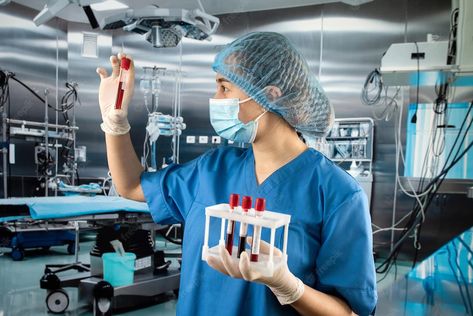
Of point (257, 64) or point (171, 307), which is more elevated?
point (257, 64)

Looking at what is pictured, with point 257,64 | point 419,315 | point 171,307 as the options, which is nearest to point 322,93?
point 257,64

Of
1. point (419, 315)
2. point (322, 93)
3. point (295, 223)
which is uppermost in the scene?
point (322, 93)

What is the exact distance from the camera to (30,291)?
3246 mm

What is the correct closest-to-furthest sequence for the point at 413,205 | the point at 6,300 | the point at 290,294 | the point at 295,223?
the point at 290,294 → the point at 295,223 → the point at 6,300 → the point at 413,205

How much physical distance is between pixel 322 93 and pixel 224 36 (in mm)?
4957

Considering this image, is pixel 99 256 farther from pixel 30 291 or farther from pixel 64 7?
pixel 64 7

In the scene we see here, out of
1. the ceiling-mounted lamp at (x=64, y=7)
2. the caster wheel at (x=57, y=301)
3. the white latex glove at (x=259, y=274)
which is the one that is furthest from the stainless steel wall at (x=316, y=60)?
the white latex glove at (x=259, y=274)

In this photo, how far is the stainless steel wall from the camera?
4695 mm

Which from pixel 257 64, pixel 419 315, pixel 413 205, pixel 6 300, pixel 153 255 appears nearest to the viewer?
pixel 257 64

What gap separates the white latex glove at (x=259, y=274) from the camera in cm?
77

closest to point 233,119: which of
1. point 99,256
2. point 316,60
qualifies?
point 99,256

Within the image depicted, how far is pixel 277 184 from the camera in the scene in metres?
1.12

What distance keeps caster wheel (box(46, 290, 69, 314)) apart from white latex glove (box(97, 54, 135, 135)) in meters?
2.02

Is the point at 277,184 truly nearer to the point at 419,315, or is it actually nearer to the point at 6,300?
the point at 419,315
